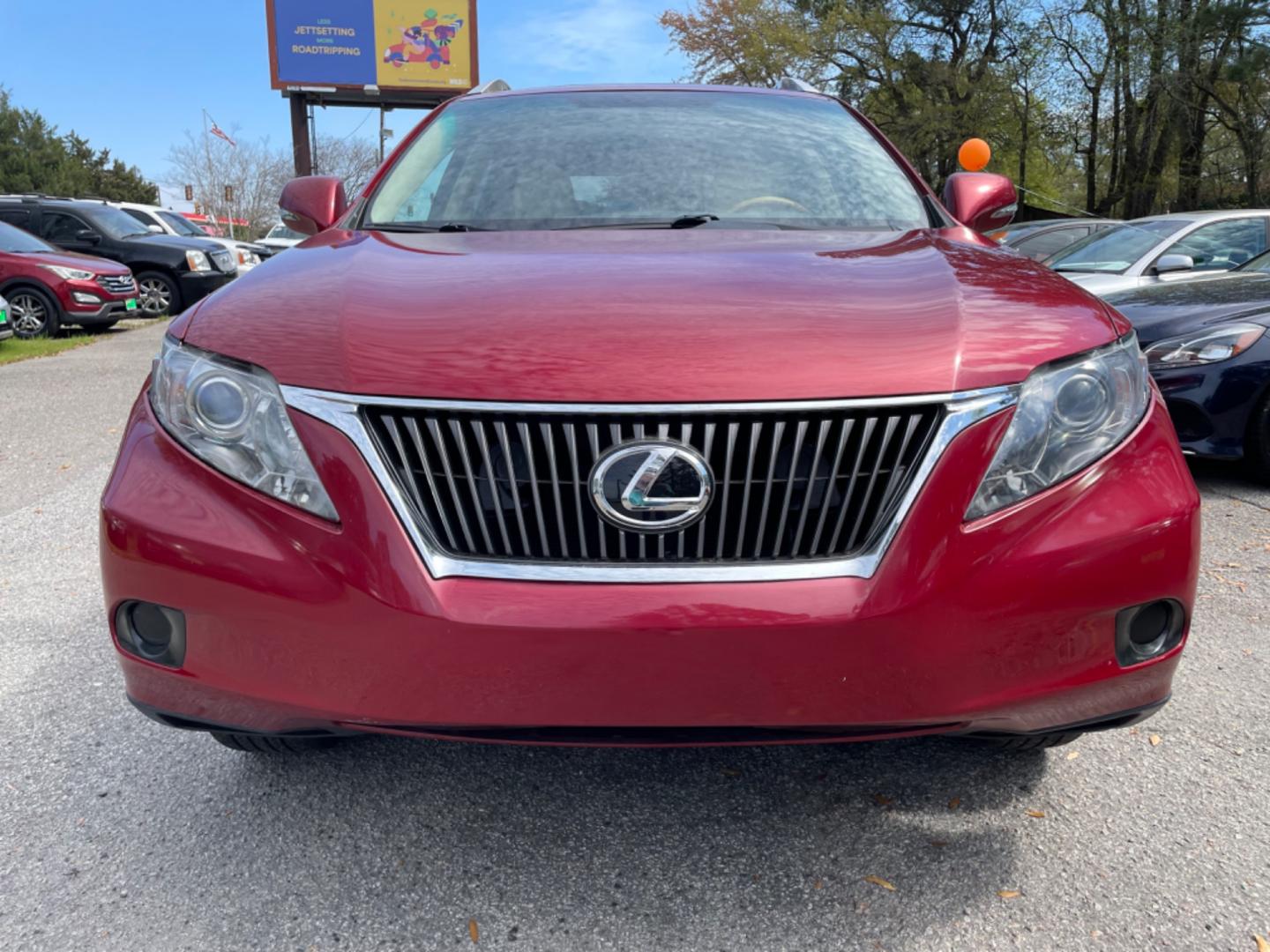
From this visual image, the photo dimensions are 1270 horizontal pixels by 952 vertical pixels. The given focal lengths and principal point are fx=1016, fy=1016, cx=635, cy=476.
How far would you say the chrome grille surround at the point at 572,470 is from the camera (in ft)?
5.24

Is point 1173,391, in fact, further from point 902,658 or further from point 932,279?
point 902,658

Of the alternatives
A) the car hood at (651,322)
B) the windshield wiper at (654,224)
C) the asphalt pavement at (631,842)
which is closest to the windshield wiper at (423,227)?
the windshield wiper at (654,224)

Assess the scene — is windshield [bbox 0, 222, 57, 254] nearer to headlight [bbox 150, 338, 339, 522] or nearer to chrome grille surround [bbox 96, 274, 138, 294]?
chrome grille surround [bbox 96, 274, 138, 294]

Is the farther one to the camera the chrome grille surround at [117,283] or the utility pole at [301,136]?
the utility pole at [301,136]

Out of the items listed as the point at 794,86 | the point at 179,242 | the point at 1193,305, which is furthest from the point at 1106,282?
the point at 179,242

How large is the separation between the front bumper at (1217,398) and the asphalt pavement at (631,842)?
8.63 feet

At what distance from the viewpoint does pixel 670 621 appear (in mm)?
1563

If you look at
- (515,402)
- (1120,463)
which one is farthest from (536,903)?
(1120,463)

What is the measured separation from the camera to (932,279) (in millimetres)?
1947

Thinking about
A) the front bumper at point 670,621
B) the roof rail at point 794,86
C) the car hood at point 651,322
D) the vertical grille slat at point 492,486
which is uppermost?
the roof rail at point 794,86

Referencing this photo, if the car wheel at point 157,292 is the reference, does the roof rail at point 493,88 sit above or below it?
above

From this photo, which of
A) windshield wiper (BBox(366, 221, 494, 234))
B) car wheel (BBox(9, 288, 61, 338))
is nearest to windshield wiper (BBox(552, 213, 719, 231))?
windshield wiper (BBox(366, 221, 494, 234))

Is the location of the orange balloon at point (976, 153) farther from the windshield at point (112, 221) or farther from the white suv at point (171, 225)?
the windshield at point (112, 221)

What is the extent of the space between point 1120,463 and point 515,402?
102 cm
